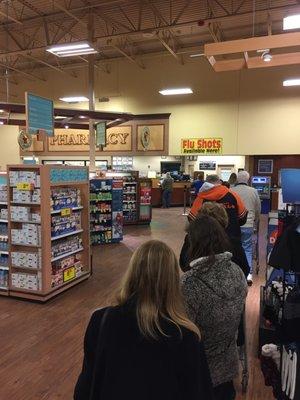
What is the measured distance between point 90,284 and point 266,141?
1048cm

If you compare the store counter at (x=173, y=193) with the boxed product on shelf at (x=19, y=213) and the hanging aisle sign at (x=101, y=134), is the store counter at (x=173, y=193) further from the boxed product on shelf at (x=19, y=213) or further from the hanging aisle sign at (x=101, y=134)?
the boxed product on shelf at (x=19, y=213)

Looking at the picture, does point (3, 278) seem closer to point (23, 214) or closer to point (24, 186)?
point (23, 214)

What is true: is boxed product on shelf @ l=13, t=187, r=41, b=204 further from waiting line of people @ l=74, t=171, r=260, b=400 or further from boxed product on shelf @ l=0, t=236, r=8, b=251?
waiting line of people @ l=74, t=171, r=260, b=400

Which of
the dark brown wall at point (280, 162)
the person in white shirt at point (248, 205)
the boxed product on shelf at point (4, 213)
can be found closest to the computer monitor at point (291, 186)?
the person in white shirt at point (248, 205)

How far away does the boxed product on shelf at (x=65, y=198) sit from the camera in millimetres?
4859

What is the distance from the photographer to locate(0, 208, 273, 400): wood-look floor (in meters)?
2.92

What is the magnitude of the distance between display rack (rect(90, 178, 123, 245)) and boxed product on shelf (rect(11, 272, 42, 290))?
11.7 feet

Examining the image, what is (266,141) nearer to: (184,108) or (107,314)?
(184,108)

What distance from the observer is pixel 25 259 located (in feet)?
15.5

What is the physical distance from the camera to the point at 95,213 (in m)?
8.45

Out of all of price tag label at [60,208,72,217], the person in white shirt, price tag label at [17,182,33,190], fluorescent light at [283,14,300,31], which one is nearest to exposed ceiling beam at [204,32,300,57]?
fluorescent light at [283,14,300,31]

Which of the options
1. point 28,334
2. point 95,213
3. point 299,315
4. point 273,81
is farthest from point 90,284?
point 273,81

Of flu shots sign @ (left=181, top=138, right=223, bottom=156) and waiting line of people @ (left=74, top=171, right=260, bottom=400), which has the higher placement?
flu shots sign @ (left=181, top=138, right=223, bottom=156)

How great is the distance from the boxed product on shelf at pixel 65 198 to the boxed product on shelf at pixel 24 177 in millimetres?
333
